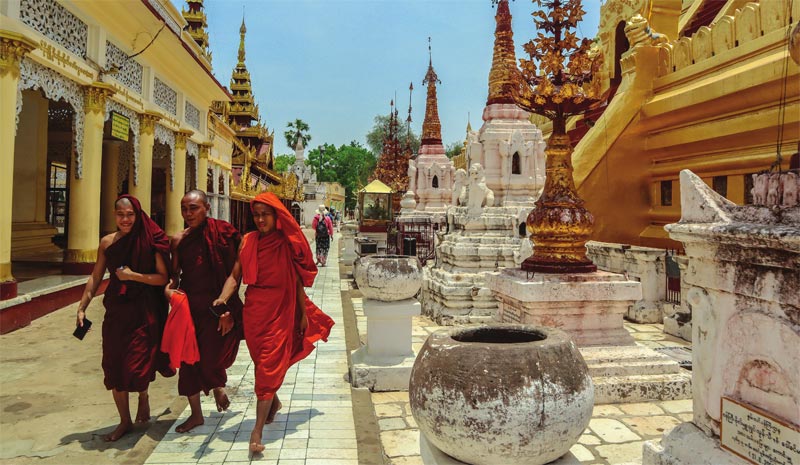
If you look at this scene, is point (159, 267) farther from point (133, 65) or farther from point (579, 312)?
point (133, 65)

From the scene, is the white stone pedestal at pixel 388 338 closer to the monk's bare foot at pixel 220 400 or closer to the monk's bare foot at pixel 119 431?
the monk's bare foot at pixel 220 400

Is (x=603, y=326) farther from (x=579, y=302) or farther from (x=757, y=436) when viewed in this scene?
(x=757, y=436)

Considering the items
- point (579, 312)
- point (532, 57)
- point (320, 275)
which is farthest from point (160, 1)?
point (579, 312)

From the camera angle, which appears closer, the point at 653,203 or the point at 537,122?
the point at 653,203

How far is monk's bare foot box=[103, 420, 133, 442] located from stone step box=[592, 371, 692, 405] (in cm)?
359

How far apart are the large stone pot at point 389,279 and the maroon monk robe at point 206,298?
1.50m

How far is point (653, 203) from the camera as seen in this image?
11594 millimetres

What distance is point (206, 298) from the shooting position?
156 inches

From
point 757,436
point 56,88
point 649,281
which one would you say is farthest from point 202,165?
point 757,436

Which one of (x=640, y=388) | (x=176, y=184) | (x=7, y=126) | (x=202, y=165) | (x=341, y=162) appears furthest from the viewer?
(x=341, y=162)

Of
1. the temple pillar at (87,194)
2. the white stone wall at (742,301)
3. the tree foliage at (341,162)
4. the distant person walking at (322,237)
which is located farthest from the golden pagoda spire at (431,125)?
the tree foliage at (341,162)

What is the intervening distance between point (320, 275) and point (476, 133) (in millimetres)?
5503

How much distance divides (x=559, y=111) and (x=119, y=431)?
15.6 feet

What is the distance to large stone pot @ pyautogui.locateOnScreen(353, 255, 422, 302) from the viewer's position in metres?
5.23
